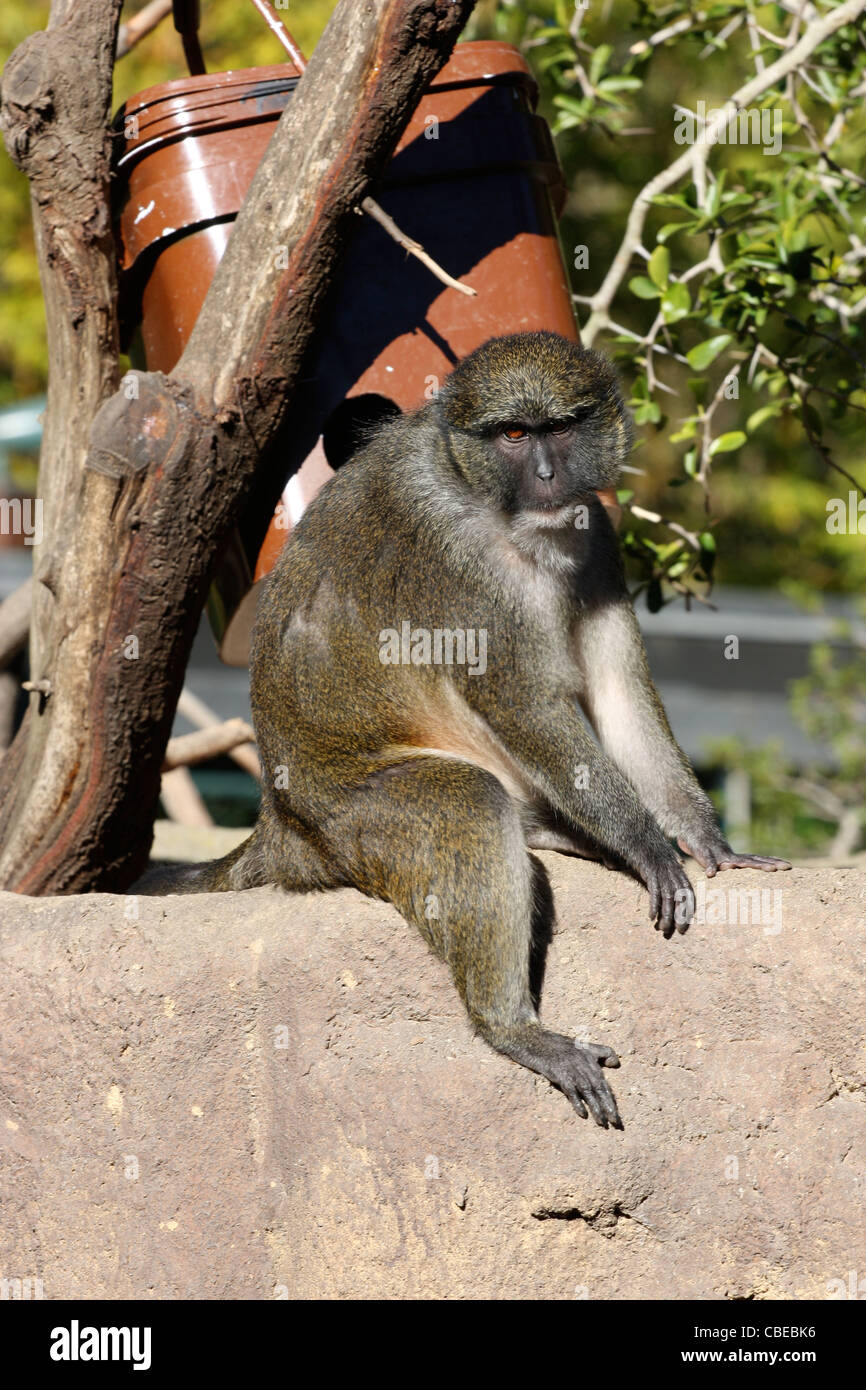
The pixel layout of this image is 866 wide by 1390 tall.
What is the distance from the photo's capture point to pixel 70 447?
4613 mm

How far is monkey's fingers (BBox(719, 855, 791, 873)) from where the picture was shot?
160 inches

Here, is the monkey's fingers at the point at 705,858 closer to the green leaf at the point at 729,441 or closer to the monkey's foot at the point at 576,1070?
the monkey's foot at the point at 576,1070

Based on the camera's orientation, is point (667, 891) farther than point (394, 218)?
No

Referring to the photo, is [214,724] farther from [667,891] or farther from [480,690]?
[667,891]

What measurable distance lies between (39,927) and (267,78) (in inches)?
105

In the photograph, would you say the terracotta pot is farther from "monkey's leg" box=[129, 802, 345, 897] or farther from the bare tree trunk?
"monkey's leg" box=[129, 802, 345, 897]

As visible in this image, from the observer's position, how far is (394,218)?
4.47 m

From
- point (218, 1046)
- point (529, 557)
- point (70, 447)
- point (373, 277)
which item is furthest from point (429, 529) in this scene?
point (218, 1046)

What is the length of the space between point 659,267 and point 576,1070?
117 inches

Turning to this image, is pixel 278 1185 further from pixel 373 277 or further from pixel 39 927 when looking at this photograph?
pixel 373 277

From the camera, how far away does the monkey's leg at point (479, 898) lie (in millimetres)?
3721

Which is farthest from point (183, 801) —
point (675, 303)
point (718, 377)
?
point (718, 377)

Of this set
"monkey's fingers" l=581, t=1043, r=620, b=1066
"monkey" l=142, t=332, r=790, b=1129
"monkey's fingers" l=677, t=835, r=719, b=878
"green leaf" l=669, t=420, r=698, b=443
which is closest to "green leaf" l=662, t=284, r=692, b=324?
"green leaf" l=669, t=420, r=698, b=443

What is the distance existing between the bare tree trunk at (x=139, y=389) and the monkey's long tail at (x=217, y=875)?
246mm
